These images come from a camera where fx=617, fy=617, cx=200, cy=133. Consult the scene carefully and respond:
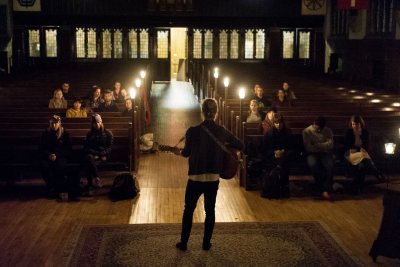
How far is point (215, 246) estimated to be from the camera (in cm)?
685

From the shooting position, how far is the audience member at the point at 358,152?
9.61 m

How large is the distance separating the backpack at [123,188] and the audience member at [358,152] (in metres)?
3.39

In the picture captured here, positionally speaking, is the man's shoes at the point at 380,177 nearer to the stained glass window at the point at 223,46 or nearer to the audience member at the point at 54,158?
the audience member at the point at 54,158

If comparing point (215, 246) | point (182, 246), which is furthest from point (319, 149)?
point (182, 246)

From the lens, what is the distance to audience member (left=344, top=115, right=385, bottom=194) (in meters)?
9.61

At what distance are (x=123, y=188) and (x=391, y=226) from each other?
416 cm

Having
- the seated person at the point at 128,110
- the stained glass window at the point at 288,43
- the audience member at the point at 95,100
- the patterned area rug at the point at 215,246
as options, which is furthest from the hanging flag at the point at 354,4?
the patterned area rug at the point at 215,246

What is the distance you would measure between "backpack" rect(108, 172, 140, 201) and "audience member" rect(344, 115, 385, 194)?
339 centimetres

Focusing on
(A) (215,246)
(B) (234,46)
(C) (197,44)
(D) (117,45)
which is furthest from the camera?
(C) (197,44)

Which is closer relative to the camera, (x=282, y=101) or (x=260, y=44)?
(x=282, y=101)

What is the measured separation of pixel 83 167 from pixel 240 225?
300cm

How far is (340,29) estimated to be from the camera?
25188mm

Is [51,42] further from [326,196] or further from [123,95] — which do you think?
[326,196]

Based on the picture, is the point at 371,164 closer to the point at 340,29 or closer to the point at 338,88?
the point at 338,88
